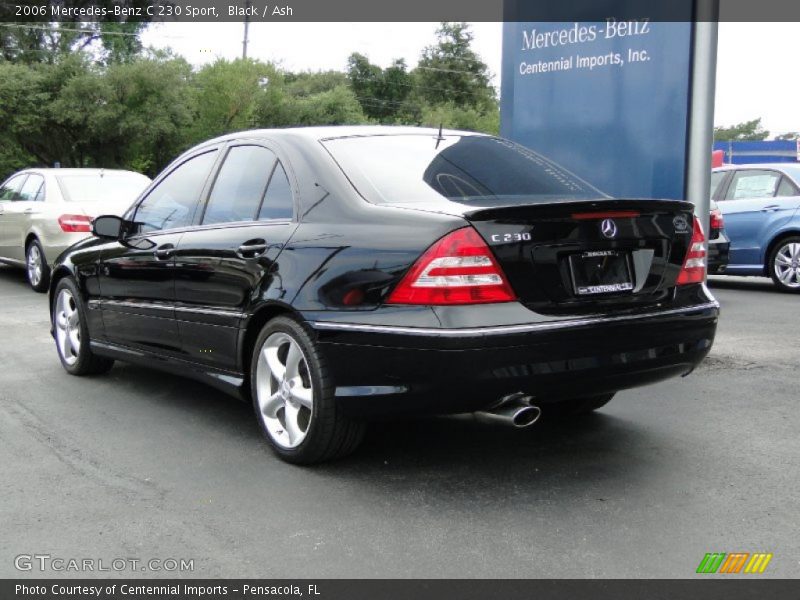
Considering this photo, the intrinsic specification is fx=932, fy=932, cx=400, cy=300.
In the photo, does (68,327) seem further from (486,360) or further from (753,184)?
(753,184)

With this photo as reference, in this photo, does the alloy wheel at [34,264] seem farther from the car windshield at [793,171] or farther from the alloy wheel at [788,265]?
the car windshield at [793,171]

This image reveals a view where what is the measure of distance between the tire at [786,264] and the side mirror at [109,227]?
327 inches

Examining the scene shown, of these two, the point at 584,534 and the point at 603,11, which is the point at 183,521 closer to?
the point at 584,534

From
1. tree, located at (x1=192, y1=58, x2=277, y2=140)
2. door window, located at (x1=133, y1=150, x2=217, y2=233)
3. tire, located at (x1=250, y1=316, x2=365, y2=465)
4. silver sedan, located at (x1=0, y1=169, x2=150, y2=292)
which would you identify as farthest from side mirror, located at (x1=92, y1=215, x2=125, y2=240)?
tree, located at (x1=192, y1=58, x2=277, y2=140)

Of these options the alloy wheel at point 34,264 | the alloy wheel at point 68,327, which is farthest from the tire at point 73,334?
the alloy wheel at point 34,264

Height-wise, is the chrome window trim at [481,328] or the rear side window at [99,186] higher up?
the rear side window at [99,186]

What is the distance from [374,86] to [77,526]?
254 feet

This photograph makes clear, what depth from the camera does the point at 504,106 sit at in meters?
8.63

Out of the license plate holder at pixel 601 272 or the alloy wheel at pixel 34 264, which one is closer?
the license plate holder at pixel 601 272

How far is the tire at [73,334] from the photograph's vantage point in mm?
6254

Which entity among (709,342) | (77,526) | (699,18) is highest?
(699,18)

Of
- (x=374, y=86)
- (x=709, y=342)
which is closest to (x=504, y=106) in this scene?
(x=709, y=342)

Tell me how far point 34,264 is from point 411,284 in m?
9.17
